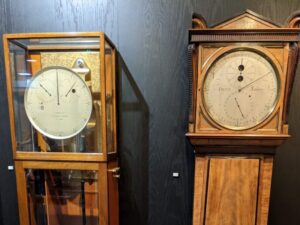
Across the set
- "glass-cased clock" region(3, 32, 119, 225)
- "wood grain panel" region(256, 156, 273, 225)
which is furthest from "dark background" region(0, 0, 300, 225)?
"wood grain panel" region(256, 156, 273, 225)

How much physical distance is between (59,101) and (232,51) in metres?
0.91

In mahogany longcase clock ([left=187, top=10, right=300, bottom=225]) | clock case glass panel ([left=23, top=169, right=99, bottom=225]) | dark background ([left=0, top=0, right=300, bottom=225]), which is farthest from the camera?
dark background ([left=0, top=0, right=300, bottom=225])

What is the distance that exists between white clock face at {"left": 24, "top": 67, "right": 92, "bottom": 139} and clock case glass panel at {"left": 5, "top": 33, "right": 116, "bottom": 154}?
0.03 meters

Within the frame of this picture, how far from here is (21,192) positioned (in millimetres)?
1108

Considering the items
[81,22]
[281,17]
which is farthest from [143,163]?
[281,17]

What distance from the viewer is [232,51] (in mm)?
1004

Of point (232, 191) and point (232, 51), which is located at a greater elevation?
point (232, 51)

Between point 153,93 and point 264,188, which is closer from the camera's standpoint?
point 264,188

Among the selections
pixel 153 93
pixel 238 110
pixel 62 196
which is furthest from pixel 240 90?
pixel 62 196

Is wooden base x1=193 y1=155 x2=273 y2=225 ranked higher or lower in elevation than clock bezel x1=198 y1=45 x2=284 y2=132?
lower

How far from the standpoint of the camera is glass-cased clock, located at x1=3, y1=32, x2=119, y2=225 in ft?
3.46

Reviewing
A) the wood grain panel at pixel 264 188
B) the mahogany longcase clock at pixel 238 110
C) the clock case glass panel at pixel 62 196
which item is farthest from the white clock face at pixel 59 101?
the wood grain panel at pixel 264 188

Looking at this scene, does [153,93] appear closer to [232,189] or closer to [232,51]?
[232,51]

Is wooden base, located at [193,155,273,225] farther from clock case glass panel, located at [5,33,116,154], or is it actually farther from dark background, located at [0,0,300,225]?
clock case glass panel, located at [5,33,116,154]
